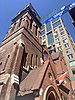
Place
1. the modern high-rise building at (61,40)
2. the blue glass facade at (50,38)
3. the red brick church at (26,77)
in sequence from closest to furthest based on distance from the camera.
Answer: the red brick church at (26,77) → the modern high-rise building at (61,40) → the blue glass facade at (50,38)

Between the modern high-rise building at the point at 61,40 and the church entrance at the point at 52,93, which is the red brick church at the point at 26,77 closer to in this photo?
the church entrance at the point at 52,93

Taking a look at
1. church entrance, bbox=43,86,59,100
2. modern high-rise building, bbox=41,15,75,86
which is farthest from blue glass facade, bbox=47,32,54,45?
church entrance, bbox=43,86,59,100

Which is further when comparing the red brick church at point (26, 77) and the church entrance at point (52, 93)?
the church entrance at point (52, 93)

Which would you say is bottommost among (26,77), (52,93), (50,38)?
(52,93)

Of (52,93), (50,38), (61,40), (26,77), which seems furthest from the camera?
(50,38)

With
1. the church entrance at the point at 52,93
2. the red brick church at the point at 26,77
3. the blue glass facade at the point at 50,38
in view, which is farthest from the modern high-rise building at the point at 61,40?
the church entrance at the point at 52,93

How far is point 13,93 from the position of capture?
13.5m

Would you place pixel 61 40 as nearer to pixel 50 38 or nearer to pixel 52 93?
pixel 50 38

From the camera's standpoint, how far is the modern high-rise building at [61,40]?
58.3m

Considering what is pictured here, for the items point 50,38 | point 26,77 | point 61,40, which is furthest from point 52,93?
point 50,38

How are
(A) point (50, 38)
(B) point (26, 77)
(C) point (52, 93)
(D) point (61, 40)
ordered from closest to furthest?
(C) point (52, 93), (B) point (26, 77), (D) point (61, 40), (A) point (50, 38)

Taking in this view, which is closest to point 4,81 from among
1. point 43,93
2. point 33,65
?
point 43,93

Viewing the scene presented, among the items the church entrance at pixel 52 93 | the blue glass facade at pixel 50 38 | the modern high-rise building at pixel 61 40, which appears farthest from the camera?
the blue glass facade at pixel 50 38

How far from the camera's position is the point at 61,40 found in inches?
2862
